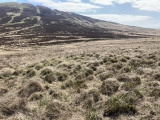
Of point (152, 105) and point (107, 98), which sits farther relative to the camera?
point (107, 98)

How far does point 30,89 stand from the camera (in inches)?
382

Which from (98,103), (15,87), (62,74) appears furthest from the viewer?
(62,74)

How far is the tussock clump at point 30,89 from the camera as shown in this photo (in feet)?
30.9

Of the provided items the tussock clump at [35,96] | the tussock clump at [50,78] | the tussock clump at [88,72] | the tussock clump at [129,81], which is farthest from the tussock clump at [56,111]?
the tussock clump at [88,72]

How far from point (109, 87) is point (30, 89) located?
12.3 ft

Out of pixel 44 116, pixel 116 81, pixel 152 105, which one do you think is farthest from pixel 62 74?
pixel 152 105

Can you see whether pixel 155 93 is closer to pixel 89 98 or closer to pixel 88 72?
pixel 89 98

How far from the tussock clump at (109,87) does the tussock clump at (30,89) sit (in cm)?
298

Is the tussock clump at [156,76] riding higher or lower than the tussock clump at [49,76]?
higher

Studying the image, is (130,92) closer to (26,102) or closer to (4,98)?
(26,102)

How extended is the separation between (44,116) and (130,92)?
352 centimetres

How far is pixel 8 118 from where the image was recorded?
7.00 meters

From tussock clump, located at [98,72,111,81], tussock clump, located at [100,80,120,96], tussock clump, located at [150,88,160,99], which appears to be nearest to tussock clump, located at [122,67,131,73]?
tussock clump, located at [98,72,111,81]

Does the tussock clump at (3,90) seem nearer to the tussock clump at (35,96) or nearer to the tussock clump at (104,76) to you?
the tussock clump at (35,96)
